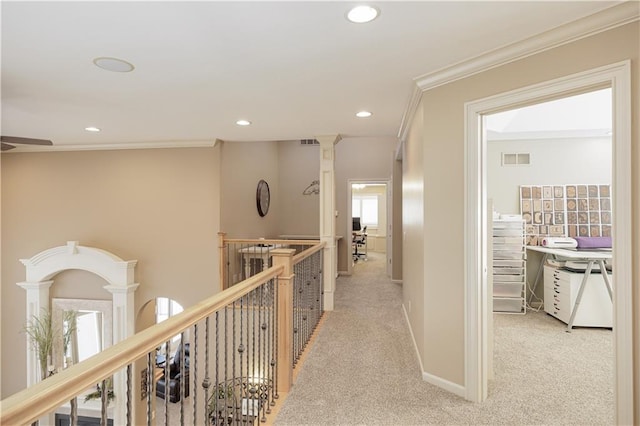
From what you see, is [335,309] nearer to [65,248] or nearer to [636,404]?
[636,404]

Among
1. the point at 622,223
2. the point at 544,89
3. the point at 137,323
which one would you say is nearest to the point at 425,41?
the point at 544,89

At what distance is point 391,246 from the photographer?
6.93 meters

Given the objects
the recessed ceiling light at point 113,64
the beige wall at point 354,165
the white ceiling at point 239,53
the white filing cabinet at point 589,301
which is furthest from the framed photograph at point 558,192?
the recessed ceiling light at point 113,64

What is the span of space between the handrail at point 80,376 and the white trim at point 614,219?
6.16ft

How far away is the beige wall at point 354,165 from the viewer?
23.7 feet

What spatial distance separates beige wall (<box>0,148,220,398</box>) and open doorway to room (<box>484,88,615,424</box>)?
4.04m

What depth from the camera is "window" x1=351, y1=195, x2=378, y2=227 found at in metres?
12.0

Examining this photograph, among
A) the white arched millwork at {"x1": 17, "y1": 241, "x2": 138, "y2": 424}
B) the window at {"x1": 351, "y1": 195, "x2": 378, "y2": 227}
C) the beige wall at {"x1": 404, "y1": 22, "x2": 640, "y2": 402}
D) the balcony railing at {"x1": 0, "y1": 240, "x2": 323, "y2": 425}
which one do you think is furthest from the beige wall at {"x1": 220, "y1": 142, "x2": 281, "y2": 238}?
the window at {"x1": 351, "y1": 195, "x2": 378, "y2": 227}

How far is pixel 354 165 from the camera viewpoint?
7414 millimetres

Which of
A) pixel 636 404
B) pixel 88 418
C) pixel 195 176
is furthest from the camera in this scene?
pixel 88 418

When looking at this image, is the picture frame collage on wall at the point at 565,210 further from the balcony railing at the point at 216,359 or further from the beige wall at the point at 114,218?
Result: the beige wall at the point at 114,218

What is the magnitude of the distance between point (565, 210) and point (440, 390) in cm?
356

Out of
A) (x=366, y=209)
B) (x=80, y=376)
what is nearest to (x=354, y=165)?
(x=366, y=209)

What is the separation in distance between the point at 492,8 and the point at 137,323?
19.6ft
